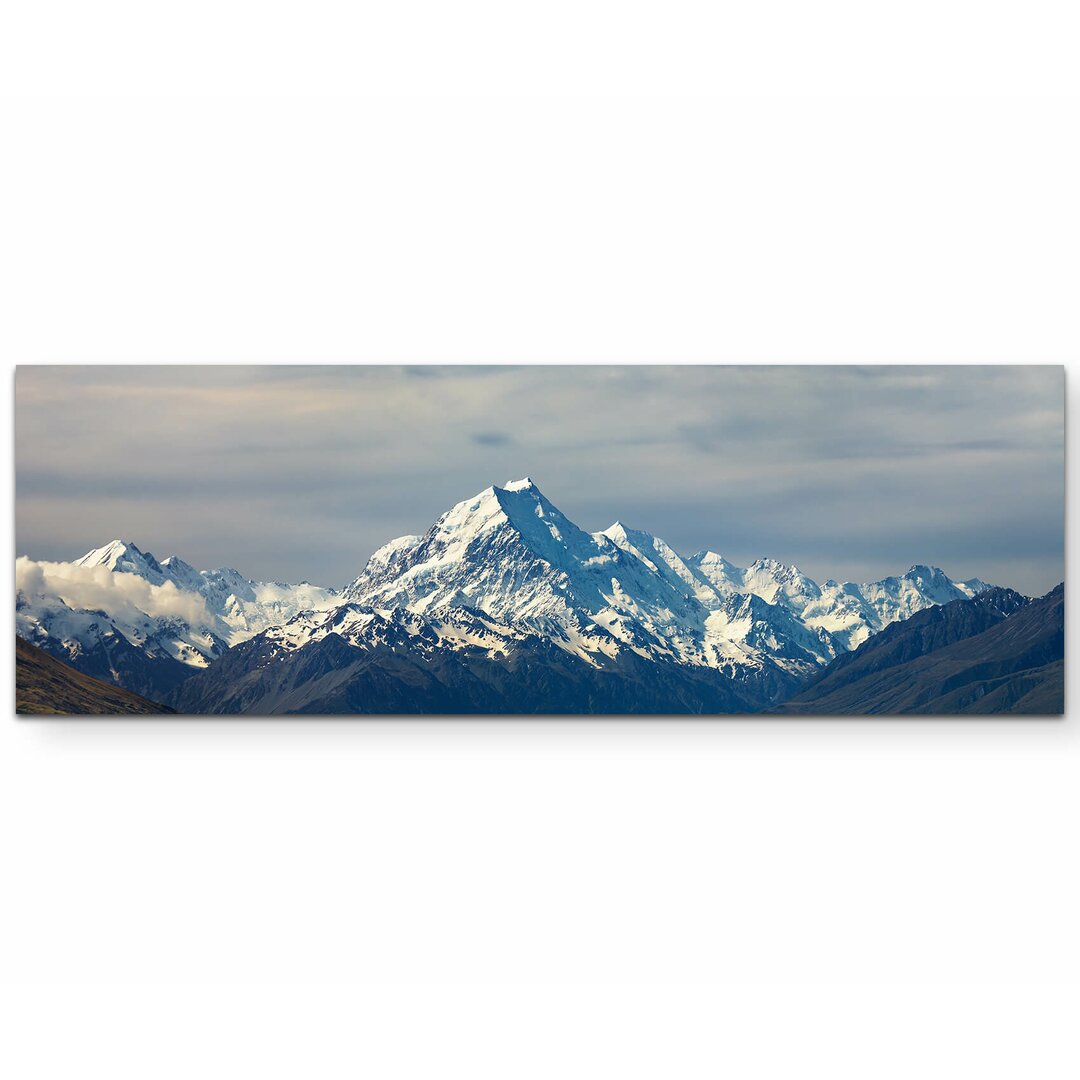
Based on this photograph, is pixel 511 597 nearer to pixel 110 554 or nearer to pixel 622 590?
pixel 622 590

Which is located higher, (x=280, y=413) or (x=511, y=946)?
(x=280, y=413)

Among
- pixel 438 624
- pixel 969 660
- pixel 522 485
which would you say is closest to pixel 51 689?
pixel 438 624

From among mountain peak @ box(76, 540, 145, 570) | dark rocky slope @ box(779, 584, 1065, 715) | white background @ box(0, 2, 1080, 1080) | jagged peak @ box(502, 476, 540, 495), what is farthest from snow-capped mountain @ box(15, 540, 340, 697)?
dark rocky slope @ box(779, 584, 1065, 715)
